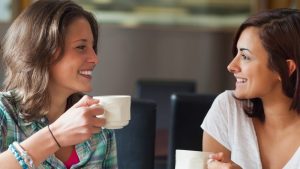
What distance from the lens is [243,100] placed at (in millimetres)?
1890

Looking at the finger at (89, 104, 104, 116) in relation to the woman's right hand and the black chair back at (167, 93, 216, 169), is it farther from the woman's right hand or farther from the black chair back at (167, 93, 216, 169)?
the black chair back at (167, 93, 216, 169)

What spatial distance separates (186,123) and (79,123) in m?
0.71

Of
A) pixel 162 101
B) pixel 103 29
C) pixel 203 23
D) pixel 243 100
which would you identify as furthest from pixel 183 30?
pixel 243 100

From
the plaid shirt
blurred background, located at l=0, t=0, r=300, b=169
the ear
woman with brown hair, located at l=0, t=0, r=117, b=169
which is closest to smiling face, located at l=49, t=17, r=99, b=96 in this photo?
woman with brown hair, located at l=0, t=0, r=117, b=169

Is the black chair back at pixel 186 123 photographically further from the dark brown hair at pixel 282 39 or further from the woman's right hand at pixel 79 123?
the woman's right hand at pixel 79 123

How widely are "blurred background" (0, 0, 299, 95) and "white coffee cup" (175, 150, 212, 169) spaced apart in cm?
319

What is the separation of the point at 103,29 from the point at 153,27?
41 centimetres

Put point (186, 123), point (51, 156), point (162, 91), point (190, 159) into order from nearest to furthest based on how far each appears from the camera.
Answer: point (190, 159) < point (51, 156) < point (186, 123) < point (162, 91)

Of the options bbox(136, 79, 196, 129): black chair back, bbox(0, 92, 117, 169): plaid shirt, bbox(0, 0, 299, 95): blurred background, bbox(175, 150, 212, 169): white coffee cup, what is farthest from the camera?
bbox(0, 0, 299, 95): blurred background

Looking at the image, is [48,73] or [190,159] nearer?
[190,159]

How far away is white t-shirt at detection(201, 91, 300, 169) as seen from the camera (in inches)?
70.6

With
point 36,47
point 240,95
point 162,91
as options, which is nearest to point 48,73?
point 36,47

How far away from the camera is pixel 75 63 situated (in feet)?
5.14

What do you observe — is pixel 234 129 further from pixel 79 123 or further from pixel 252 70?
pixel 79 123
